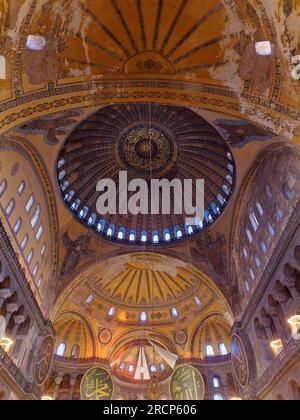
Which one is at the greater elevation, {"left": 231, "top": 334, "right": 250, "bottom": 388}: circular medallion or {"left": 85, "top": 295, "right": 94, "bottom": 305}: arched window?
{"left": 85, "top": 295, "right": 94, "bottom": 305}: arched window

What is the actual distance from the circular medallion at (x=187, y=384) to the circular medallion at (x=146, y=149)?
10.7 m

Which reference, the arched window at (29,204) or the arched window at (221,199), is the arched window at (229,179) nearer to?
the arched window at (221,199)

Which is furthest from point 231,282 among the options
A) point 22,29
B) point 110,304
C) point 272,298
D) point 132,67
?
point 22,29

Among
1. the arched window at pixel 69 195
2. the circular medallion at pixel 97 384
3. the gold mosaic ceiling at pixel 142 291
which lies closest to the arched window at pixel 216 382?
the gold mosaic ceiling at pixel 142 291

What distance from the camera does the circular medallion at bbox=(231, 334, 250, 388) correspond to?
13078mm

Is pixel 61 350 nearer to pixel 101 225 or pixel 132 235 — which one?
pixel 101 225

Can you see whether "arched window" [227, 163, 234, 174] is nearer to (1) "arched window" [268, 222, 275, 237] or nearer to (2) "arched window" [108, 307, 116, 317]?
(1) "arched window" [268, 222, 275, 237]

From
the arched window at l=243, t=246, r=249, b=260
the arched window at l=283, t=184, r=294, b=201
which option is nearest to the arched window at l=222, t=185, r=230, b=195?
the arched window at l=243, t=246, r=249, b=260

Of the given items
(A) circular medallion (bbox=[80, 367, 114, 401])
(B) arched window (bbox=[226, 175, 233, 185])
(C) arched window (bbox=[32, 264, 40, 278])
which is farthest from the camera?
(B) arched window (bbox=[226, 175, 233, 185])

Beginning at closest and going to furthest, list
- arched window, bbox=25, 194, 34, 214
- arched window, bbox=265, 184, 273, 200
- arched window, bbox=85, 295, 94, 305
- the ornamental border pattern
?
the ornamental border pattern, arched window, bbox=265, 184, 273, 200, arched window, bbox=25, 194, 34, 214, arched window, bbox=85, 295, 94, 305

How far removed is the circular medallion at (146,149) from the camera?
643 inches

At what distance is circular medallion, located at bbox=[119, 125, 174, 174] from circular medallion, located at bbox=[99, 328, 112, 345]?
36.1ft

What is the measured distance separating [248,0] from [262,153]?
6330 mm

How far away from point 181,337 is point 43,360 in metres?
9.50
